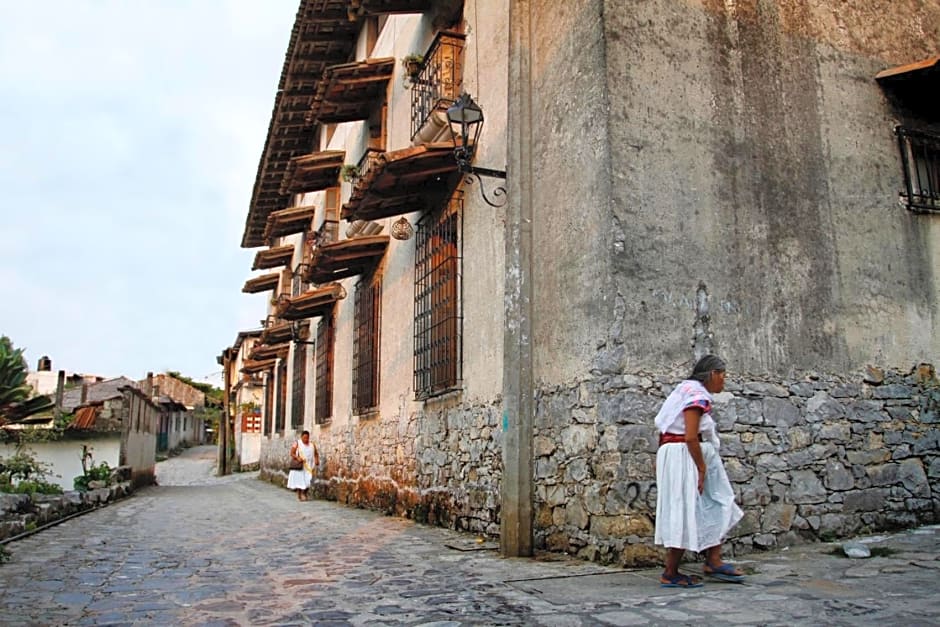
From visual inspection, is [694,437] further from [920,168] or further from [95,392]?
[95,392]

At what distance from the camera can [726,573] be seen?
482cm

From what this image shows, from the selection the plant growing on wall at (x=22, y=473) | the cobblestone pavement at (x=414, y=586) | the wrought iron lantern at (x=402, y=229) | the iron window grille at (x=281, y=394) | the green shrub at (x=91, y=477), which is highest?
the wrought iron lantern at (x=402, y=229)

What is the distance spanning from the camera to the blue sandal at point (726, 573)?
4793 mm

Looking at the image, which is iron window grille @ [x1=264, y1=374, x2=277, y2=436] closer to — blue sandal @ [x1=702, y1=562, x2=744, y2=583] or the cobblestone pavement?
the cobblestone pavement

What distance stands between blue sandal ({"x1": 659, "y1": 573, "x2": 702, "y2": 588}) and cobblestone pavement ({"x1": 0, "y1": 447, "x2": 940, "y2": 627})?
3.3 inches

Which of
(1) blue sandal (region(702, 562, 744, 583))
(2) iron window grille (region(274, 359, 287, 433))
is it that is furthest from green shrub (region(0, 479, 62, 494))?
(2) iron window grille (region(274, 359, 287, 433))

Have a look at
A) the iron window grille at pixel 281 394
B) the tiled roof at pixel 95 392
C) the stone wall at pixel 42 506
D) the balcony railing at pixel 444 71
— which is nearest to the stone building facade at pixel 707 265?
the balcony railing at pixel 444 71

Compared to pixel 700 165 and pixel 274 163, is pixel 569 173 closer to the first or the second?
pixel 700 165

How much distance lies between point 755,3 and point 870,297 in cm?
281

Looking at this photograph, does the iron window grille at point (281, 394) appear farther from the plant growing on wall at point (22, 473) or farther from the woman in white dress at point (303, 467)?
the plant growing on wall at point (22, 473)

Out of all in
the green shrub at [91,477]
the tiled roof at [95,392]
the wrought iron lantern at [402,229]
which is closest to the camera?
the wrought iron lantern at [402,229]

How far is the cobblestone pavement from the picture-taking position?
13.5 ft

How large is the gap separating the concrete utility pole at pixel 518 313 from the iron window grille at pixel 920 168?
3.76m

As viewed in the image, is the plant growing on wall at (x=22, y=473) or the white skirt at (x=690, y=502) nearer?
the white skirt at (x=690, y=502)
